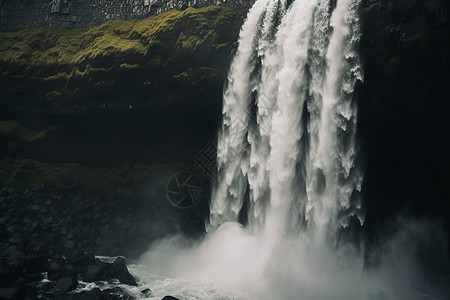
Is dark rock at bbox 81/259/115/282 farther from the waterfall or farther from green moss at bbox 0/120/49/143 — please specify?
green moss at bbox 0/120/49/143

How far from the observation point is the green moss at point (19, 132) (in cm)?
2742

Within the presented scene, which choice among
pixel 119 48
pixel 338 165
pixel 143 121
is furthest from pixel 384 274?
pixel 119 48

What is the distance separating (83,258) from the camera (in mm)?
18469

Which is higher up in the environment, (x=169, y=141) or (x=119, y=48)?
(x=119, y=48)

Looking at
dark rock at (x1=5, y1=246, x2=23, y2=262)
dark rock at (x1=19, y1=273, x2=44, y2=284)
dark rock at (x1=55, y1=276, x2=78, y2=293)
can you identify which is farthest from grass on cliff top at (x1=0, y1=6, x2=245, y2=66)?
dark rock at (x1=55, y1=276, x2=78, y2=293)

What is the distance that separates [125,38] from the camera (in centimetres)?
2650

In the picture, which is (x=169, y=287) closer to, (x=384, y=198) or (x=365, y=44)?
(x=384, y=198)

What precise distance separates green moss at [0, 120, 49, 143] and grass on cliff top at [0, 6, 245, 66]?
586cm

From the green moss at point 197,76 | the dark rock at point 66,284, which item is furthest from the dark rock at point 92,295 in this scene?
the green moss at point 197,76

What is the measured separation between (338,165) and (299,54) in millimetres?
7164

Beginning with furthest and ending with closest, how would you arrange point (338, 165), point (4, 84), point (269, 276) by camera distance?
point (4, 84), point (338, 165), point (269, 276)

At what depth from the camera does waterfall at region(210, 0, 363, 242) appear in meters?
17.2

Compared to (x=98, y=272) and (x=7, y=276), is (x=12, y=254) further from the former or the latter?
(x=98, y=272)

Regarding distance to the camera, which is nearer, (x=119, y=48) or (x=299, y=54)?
(x=299, y=54)
